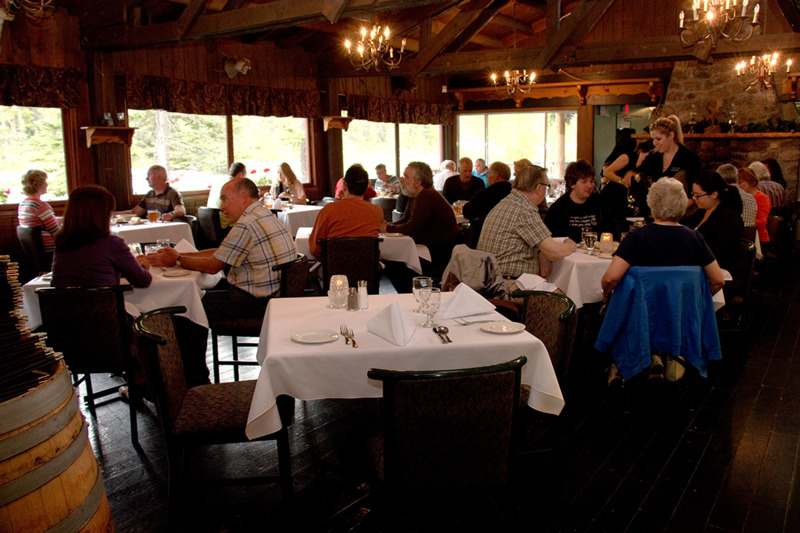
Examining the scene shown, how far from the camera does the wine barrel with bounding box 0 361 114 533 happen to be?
1354 millimetres

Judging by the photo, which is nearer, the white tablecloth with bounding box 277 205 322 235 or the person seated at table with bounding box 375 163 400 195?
the white tablecloth with bounding box 277 205 322 235

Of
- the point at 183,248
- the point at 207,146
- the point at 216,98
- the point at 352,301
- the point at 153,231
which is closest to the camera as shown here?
the point at 352,301

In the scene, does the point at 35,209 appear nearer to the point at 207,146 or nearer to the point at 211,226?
the point at 211,226

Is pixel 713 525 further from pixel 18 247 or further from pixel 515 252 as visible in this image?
pixel 18 247

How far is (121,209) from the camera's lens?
25.9ft

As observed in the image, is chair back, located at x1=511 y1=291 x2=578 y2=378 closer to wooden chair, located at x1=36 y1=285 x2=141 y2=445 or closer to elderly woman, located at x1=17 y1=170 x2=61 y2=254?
wooden chair, located at x1=36 y1=285 x2=141 y2=445

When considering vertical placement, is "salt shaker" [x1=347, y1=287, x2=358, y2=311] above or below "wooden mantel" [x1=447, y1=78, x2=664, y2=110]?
below

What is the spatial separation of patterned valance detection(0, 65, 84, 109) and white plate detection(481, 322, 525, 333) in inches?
243

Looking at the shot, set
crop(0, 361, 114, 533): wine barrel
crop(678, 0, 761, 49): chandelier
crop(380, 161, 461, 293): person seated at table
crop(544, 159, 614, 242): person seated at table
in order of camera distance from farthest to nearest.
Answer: crop(380, 161, 461, 293): person seated at table → crop(544, 159, 614, 242): person seated at table → crop(678, 0, 761, 49): chandelier → crop(0, 361, 114, 533): wine barrel

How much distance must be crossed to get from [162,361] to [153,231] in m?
4.30

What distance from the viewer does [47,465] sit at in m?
1.41


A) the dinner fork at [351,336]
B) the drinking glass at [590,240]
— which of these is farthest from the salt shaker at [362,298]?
the drinking glass at [590,240]

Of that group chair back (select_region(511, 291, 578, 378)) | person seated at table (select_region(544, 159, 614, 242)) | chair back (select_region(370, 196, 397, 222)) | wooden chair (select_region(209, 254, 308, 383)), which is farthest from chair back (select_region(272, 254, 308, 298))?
chair back (select_region(370, 196, 397, 222))

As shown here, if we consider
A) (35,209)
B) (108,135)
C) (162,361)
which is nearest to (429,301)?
(162,361)
